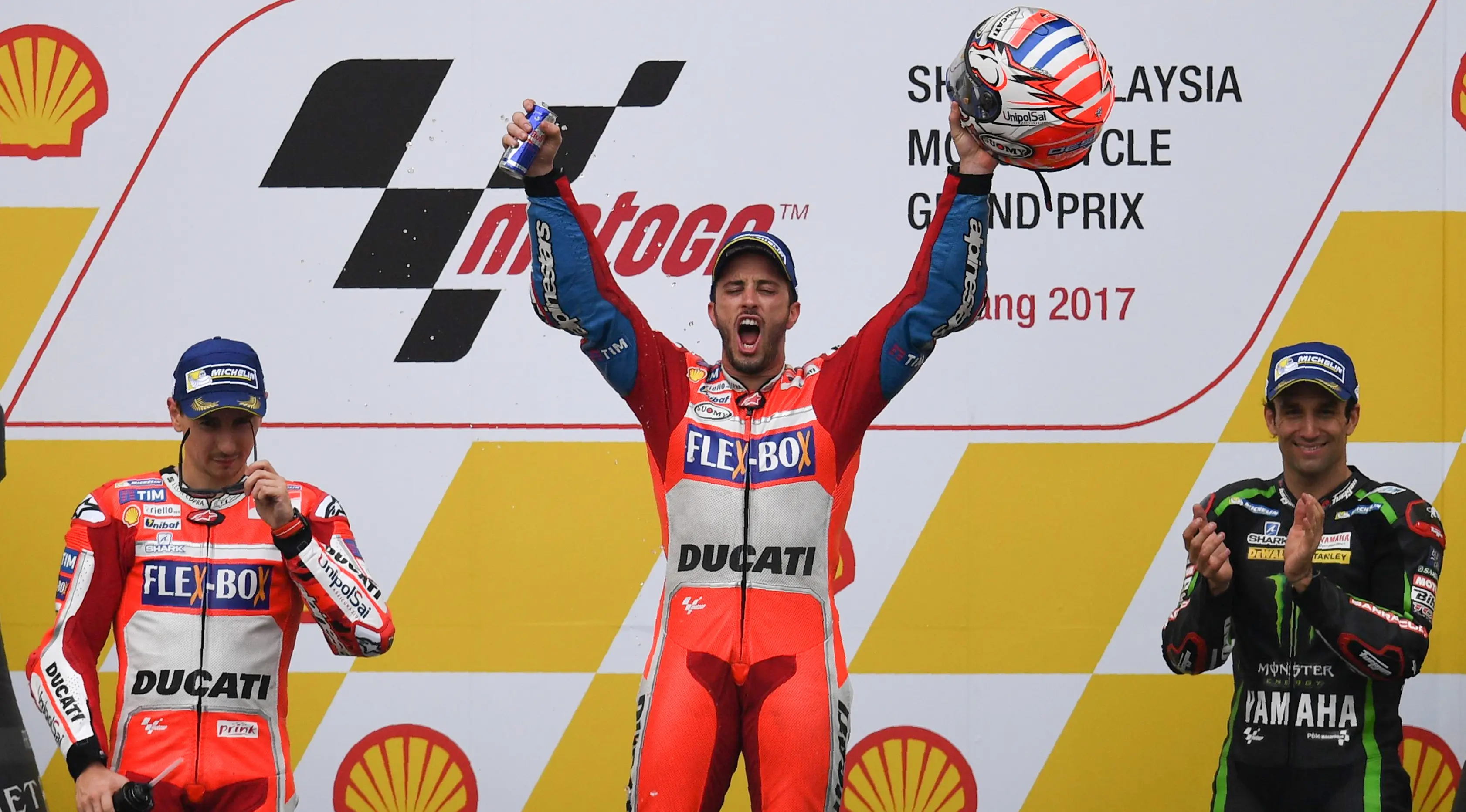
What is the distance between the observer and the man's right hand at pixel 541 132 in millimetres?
2773

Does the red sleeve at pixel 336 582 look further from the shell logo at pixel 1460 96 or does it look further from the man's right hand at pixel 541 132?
the shell logo at pixel 1460 96

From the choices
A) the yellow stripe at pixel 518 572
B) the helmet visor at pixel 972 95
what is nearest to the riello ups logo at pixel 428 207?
the yellow stripe at pixel 518 572

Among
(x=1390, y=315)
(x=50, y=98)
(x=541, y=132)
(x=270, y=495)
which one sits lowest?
(x=270, y=495)

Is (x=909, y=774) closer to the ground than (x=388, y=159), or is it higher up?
closer to the ground

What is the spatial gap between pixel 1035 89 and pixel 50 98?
270 cm

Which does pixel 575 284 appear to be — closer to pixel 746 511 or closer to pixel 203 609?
pixel 746 511

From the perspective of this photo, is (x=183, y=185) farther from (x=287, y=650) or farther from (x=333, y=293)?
(x=287, y=650)

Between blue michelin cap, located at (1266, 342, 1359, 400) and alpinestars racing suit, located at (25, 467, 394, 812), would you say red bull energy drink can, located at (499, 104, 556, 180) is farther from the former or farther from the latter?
blue michelin cap, located at (1266, 342, 1359, 400)

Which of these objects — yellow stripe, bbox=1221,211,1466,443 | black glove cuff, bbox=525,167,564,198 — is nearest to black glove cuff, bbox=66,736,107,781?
black glove cuff, bbox=525,167,564,198

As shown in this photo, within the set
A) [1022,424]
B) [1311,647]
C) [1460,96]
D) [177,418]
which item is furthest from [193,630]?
[1460,96]

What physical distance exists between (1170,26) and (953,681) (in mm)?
1844

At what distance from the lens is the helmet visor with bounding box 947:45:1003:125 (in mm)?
2623

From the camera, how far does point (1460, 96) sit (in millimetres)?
3857

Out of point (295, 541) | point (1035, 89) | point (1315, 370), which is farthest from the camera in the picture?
point (1315, 370)
